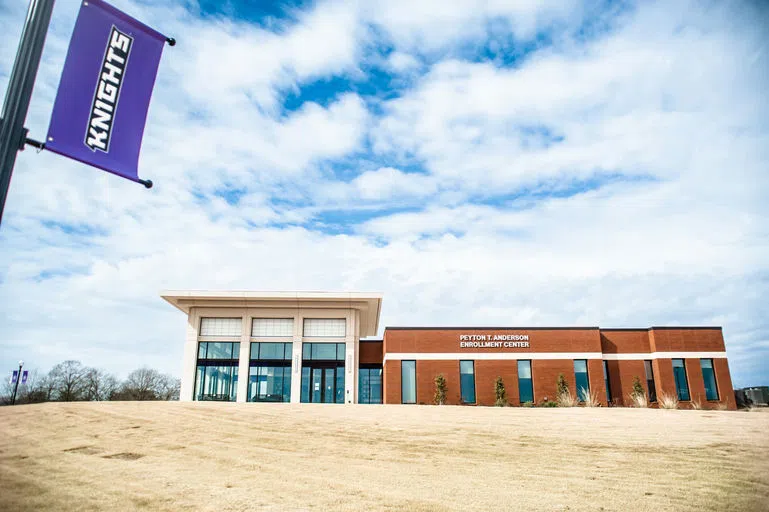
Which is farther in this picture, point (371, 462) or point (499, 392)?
point (499, 392)

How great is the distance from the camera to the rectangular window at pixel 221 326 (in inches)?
1479

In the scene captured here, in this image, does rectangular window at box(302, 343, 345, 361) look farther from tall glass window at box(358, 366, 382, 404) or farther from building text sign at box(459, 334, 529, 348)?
building text sign at box(459, 334, 529, 348)

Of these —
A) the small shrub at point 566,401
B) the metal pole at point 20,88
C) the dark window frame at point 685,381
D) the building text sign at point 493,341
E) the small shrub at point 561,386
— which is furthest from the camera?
the dark window frame at point 685,381

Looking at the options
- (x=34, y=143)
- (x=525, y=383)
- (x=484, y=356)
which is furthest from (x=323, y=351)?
(x=34, y=143)

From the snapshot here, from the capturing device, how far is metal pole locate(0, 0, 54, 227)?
5047 mm

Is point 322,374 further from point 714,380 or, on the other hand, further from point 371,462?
point 714,380

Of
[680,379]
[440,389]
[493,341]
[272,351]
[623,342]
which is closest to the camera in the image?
[440,389]

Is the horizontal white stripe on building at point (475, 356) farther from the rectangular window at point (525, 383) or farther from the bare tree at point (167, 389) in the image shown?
the bare tree at point (167, 389)

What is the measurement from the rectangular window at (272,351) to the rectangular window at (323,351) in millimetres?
1169

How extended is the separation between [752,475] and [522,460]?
5.11 meters

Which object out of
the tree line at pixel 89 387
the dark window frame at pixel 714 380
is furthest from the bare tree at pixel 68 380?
the dark window frame at pixel 714 380

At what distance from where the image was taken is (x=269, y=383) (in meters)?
36.8

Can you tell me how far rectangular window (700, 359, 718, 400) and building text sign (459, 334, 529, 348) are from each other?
45.6 feet

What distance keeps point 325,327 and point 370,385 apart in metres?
6.87
